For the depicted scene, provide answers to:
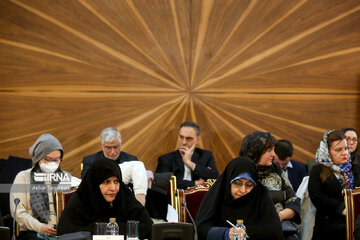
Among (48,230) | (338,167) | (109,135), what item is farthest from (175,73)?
(48,230)

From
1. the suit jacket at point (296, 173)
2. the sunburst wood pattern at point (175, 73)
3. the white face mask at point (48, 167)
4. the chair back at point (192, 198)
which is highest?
the sunburst wood pattern at point (175, 73)

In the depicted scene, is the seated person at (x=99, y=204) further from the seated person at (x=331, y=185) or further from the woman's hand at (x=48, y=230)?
the seated person at (x=331, y=185)

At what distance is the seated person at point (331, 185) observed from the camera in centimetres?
479

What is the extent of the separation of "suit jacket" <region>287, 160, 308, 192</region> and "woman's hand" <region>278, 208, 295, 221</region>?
4.10 ft

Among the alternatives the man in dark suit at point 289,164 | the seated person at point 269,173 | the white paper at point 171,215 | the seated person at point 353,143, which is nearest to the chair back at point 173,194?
the white paper at point 171,215

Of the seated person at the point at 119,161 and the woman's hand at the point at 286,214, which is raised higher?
the seated person at the point at 119,161

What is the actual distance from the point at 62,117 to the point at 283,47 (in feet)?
7.66

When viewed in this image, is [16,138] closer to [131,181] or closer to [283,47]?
[131,181]

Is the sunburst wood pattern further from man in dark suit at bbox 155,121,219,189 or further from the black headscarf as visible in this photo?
the black headscarf

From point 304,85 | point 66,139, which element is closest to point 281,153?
point 304,85

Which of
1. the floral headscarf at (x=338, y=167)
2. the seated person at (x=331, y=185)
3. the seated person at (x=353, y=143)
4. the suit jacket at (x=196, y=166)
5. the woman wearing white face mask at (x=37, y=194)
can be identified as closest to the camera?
the woman wearing white face mask at (x=37, y=194)

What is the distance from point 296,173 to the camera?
5902mm

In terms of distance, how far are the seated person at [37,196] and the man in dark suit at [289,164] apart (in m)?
2.21

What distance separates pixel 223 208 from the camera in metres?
3.90
